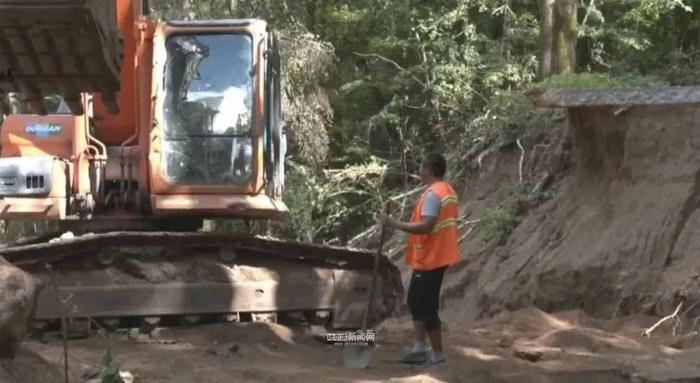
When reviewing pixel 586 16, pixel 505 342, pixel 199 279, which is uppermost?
pixel 586 16

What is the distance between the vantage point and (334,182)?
1961 centimetres

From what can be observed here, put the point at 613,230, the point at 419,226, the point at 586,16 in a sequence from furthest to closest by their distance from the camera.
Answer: the point at 586,16
the point at 613,230
the point at 419,226

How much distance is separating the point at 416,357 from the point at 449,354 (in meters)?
0.50

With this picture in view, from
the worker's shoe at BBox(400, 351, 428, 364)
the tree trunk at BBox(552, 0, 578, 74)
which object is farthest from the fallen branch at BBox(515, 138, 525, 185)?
the worker's shoe at BBox(400, 351, 428, 364)

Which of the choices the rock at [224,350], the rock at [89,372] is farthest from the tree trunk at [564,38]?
the rock at [89,372]

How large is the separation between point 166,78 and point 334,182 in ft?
34.8

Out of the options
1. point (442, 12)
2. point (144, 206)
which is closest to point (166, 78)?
point (144, 206)

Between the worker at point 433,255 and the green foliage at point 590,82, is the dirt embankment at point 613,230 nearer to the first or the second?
the green foliage at point 590,82

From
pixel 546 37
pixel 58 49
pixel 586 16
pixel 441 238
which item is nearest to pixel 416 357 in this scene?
pixel 441 238

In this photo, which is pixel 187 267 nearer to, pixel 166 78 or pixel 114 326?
pixel 114 326

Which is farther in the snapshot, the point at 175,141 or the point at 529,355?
the point at 175,141

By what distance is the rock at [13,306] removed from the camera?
576cm

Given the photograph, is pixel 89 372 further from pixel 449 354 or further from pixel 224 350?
pixel 449 354

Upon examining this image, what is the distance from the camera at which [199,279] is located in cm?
905
